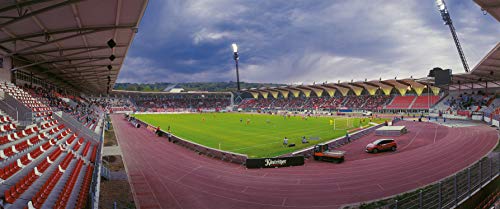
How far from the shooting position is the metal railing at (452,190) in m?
8.71

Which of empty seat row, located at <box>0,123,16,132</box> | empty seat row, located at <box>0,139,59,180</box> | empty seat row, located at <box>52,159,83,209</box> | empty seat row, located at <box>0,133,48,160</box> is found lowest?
empty seat row, located at <box>52,159,83,209</box>

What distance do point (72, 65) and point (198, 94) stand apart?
103 meters

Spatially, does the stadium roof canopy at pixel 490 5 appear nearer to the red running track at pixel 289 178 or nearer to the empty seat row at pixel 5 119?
the red running track at pixel 289 178

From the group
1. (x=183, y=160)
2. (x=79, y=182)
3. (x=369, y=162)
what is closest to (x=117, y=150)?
(x=183, y=160)

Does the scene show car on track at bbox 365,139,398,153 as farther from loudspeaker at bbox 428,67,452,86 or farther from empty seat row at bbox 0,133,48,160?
loudspeaker at bbox 428,67,452,86

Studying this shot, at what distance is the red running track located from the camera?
43.1 ft

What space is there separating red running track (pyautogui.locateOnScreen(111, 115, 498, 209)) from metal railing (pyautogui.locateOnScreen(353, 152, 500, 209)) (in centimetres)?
335

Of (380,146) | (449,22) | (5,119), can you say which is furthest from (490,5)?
(449,22)

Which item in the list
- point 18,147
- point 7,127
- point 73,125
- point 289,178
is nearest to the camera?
point 18,147

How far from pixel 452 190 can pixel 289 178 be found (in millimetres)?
8339

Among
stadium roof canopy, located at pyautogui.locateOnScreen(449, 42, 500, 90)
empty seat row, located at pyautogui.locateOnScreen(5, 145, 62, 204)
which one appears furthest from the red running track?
stadium roof canopy, located at pyautogui.locateOnScreen(449, 42, 500, 90)

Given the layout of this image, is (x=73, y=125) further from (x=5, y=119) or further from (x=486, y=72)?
(x=486, y=72)

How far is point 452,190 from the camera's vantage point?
9.76 metres

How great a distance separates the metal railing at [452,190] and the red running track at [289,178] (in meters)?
3.35
